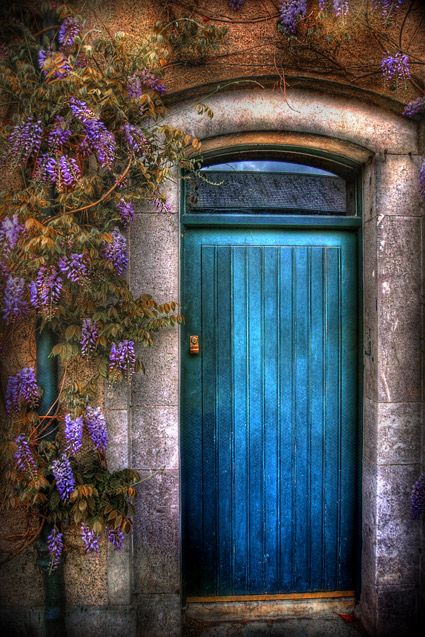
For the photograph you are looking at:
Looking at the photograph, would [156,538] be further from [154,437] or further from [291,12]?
[291,12]

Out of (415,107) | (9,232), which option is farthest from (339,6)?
(9,232)

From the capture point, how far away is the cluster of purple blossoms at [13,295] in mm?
2328

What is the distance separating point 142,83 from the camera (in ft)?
8.47

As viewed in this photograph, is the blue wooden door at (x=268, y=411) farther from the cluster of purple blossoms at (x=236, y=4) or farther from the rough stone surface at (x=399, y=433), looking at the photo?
the cluster of purple blossoms at (x=236, y=4)

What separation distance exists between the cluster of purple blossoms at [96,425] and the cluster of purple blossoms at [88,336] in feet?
1.12

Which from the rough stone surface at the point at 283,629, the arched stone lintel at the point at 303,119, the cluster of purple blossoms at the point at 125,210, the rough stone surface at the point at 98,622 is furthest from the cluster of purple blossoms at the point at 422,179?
the rough stone surface at the point at 98,622

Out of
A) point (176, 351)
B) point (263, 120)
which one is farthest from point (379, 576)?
point (263, 120)

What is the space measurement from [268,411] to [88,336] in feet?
4.40

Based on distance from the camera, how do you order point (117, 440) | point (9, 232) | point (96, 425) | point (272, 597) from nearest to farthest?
point (9, 232) < point (96, 425) < point (117, 440) < point (272, 597)

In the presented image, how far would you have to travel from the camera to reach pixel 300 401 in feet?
10.0

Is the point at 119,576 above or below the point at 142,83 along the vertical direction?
below

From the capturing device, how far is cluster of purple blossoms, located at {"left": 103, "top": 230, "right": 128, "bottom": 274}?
97.8 inches

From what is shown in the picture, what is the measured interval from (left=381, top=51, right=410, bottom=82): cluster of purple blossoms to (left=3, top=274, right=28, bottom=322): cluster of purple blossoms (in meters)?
2.48

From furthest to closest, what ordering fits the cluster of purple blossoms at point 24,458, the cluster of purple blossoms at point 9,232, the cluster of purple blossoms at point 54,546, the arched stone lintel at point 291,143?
the arched stone lintel at point 291,143
the cluster of purple blossoms at point 54,546
the cluster of purple blossoms at point 24,458
the cluster of purple blossoms at point 9,232
